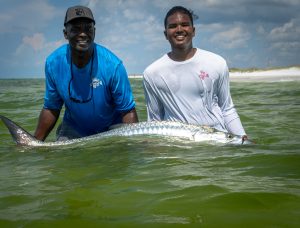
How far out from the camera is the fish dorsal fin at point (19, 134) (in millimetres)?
5320

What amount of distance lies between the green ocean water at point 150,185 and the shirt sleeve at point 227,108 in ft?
1.26

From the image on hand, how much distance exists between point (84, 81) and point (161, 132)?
1288 mm

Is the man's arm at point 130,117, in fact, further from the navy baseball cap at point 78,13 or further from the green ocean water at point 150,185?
the navy baseball cap at point 78,13

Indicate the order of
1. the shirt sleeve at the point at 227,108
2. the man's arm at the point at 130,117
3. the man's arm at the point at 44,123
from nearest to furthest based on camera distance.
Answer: the shirt sleeve at the point at 227,108, the man's arm at the point at 130,117, the man's arm at the point at 44,123

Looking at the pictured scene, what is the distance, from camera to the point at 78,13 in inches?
206

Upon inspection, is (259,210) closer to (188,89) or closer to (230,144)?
(230,144)

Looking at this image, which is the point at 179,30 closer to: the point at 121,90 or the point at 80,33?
the point at 121,90

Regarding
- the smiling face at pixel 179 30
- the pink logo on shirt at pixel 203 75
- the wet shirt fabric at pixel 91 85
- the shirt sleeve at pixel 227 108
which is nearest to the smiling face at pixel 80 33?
the wet shirt fabric at pixel 91 85

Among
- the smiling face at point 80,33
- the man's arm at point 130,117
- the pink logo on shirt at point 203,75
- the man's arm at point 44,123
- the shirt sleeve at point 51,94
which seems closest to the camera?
the smiling face at point 80,33

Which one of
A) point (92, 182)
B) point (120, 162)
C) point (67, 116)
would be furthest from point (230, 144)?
point (67, 116)

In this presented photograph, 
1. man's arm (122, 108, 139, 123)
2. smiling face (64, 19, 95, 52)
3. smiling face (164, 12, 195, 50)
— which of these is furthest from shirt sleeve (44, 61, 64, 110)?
smiling face (164, 12, 195, 50)

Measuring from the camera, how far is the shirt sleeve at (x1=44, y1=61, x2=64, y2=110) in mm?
5730

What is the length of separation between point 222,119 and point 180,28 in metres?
1.36

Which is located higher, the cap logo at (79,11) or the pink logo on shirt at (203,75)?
the cap logo at (79,11)
